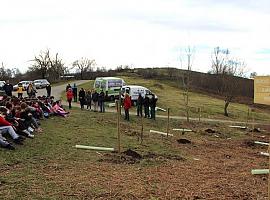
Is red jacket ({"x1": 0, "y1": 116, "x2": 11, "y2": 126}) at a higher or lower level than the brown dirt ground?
higher

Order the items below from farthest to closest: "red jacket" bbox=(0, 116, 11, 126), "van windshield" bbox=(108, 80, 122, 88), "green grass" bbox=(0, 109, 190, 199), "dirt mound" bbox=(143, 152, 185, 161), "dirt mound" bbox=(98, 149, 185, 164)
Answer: "van windshield" bbox=(108, 80, 122, 88) → "dirt mound" bbox=(143, 152, 185, 161) → "red jacket" bbox=(0, 116, 11, 126) → "dirt mound" bbox=(98, 149, 185, 164) → "green grass" bbox=(0, 109, 190, 199)

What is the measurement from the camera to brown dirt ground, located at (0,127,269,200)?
311 inches

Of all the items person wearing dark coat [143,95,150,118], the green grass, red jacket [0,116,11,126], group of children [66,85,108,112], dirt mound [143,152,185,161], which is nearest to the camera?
the green grass

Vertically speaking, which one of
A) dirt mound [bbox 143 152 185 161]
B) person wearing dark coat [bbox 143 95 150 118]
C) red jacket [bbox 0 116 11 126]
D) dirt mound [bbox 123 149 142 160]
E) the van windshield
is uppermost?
the van windshield

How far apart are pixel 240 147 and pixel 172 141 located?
3117 mm

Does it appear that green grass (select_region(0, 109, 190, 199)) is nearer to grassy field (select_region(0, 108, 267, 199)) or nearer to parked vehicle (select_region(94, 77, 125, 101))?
grassy field (select_region(0, 108, 267, 199))

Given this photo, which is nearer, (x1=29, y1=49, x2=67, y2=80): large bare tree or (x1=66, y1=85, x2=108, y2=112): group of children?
(x1=66, y1=85, x2=108, y2=112): group of children

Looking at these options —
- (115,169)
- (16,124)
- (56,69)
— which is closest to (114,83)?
(16,124)

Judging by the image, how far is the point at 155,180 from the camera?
30.1 feet

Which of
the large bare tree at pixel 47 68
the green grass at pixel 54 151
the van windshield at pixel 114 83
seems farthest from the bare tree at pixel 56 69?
the green grass at pixel 54 151

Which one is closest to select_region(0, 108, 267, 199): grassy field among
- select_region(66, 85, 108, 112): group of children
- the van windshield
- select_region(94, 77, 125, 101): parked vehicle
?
select_region(66, 85, 108, 112): group of children

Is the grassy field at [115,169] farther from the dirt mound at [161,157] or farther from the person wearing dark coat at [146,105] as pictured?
the person wearing dark coat at [146,105]

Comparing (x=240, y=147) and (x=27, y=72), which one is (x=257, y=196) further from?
(x=27, y=72)

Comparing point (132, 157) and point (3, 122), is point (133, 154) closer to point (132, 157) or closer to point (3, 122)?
point (132, 157)
